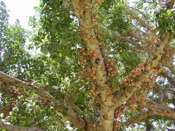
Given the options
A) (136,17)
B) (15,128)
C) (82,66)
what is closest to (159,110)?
(82,66)

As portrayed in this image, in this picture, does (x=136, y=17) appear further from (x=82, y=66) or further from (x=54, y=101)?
(x=54, y=101)

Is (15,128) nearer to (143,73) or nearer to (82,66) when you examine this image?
(82,66)

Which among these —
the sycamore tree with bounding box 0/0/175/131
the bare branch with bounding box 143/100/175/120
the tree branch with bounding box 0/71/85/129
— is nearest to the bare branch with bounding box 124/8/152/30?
the sycamore tree with bounding box 0/0/175/131

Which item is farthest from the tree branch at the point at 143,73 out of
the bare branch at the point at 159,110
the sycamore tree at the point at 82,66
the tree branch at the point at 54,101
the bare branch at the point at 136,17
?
the bare branch at the point at 136,17

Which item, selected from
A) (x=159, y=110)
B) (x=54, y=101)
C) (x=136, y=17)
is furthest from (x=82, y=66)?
(x=136, y=17)

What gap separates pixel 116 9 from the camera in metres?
5.51

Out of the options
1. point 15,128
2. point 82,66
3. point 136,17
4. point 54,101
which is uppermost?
point 136,17

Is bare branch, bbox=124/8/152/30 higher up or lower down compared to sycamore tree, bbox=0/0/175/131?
higher up

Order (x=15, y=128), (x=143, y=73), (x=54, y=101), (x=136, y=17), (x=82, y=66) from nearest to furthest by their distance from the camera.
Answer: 1. (x=143, y=73)
2. (x=15, y=128)
3. (x=82, y=66)
4. (x=54, y=101)
5. (x=136, y=17)

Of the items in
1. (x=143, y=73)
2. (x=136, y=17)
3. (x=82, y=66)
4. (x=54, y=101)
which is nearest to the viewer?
(x=143, y=73)

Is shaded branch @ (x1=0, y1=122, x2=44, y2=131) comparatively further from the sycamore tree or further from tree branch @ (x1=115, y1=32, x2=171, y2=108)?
tree branch @ (x1=115, y1=32, x2=171, y2=108)

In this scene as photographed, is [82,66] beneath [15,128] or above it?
above

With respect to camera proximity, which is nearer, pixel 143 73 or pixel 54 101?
pixel 143 73

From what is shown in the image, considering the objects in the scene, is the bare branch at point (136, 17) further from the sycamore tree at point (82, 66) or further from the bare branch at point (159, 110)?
the bare branch at point (159, 110)
